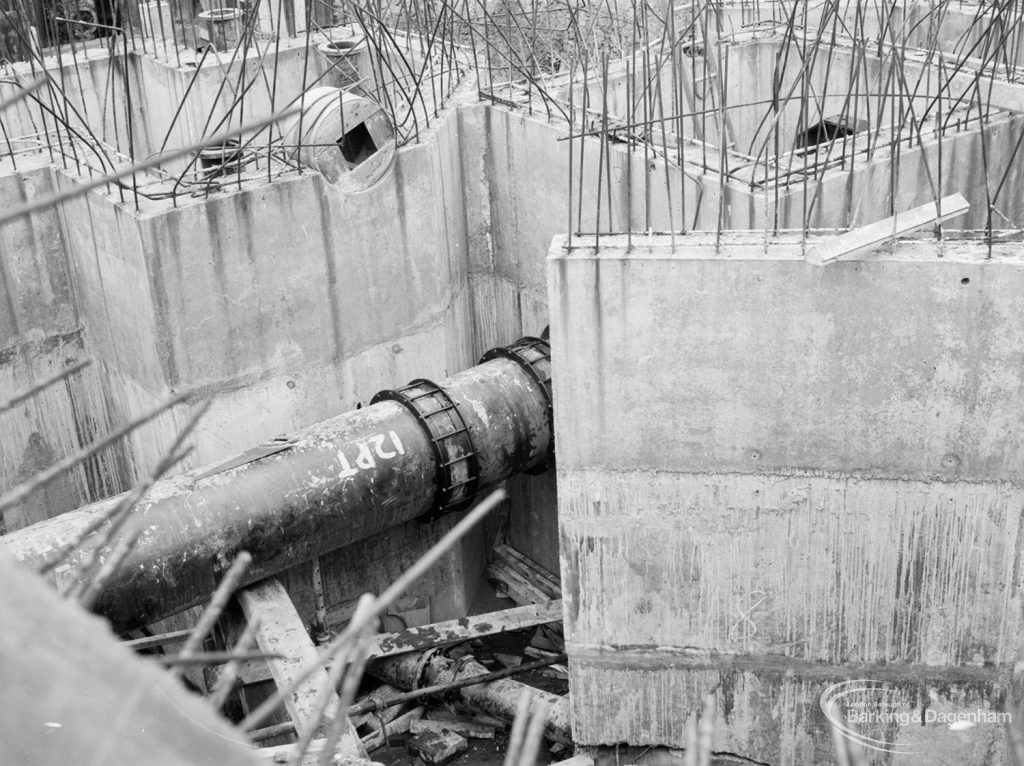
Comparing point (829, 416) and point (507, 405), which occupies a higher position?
point (829, 416)

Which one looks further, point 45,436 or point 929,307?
point 45,436

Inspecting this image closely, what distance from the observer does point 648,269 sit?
326 inches

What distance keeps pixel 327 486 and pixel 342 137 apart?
11.3 ft

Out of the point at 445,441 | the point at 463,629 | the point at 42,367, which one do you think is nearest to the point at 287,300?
the point at 445,441

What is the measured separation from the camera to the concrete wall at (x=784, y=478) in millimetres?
8117

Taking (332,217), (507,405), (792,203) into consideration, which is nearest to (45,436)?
(332,217)

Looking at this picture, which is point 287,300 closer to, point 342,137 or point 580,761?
point 342,137

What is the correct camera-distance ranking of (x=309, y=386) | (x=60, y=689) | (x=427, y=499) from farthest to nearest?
(x=309, y=386) → (x=427, y=499) → (x=60, y=689)

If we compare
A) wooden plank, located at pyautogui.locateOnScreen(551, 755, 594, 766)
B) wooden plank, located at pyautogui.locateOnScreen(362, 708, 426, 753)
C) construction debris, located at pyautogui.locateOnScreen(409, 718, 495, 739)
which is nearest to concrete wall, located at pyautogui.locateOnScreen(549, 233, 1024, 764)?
wooden plank, located at pyautogui.locateOnScreen(551, 755, 594, 766)

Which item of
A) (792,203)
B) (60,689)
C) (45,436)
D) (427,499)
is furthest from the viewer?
(45,436)

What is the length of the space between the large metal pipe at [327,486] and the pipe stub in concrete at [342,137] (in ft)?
6.70

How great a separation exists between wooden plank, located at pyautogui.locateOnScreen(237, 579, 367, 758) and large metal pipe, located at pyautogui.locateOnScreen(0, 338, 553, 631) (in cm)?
22

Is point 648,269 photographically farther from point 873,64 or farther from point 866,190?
point 873,64

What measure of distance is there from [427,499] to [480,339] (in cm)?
325
